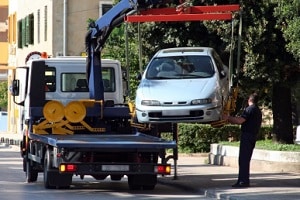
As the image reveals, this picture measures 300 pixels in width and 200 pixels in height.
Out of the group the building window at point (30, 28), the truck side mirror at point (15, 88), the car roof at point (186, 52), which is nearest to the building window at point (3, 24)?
the building window at point (30, 28)

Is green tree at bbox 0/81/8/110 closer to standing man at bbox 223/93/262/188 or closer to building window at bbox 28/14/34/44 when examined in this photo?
building window at bbox 28/14/34/44

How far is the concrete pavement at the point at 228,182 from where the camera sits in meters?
18.2

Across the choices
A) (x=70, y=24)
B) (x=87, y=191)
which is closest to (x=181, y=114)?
(x=87, y=191)

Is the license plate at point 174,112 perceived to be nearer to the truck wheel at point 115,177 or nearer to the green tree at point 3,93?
the truck wheel at point 115,177

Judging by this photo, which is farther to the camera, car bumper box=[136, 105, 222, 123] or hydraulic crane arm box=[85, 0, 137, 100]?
hydraulic crane arm box=[85, 0, 137, 100]

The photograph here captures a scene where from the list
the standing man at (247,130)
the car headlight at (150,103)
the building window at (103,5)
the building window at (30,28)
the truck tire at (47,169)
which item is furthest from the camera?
the building window at (30,28)

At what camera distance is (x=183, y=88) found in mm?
19859

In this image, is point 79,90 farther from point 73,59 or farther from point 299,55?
point 299,55

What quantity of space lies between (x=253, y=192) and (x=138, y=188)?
8.62 feet

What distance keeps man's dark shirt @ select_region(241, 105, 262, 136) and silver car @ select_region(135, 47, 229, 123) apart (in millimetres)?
652

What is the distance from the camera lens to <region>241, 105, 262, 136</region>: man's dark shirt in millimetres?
19375

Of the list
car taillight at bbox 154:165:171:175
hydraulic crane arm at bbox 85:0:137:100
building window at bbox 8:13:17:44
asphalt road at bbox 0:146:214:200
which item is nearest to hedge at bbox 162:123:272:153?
asphalt road at bbox 0:146:214:200

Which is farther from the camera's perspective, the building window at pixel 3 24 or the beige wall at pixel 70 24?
the building window at pixel 3 24

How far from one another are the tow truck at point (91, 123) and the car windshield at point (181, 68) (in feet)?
3.37
